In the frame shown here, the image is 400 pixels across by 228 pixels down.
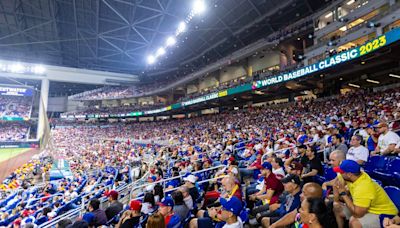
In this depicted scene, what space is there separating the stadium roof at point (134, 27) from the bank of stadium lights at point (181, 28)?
1.86 ft

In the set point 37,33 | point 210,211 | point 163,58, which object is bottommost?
point 210,211

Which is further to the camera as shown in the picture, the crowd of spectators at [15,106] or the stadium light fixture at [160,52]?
the crowd of spectators at [15,106]

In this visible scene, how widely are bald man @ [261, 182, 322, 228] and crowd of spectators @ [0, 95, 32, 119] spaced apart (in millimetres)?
48499

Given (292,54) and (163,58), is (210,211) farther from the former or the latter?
(163,58)

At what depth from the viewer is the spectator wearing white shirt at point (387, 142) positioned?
4.94m

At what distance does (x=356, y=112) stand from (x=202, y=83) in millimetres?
27908

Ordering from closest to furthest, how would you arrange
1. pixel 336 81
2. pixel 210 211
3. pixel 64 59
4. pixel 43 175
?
pixel 210 211 < pixel 43 175 < pixel 336 81 < pixel 64 59

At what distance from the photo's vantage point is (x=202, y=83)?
38594 millimetres

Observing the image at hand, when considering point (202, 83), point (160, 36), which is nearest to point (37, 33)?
point (160, 36)

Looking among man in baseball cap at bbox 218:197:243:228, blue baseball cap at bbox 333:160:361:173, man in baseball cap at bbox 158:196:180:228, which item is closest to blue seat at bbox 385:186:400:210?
blue baseball cap at bbox 333:160:361:173

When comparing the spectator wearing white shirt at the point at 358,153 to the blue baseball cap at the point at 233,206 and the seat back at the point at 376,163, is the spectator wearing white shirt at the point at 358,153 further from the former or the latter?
the blue baseball cap at the point at 233,206

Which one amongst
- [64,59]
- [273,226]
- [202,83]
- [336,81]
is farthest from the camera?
[64,59]

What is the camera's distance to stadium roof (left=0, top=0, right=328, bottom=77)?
80.7ft

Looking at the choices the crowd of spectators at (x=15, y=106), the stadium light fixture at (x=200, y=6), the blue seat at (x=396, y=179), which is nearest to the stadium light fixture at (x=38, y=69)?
the crowd of spectators at (x=15, y=106)
